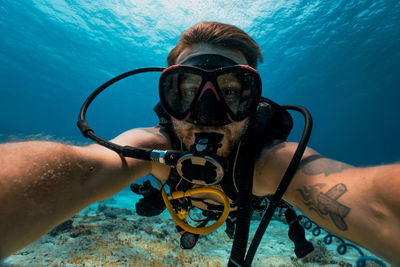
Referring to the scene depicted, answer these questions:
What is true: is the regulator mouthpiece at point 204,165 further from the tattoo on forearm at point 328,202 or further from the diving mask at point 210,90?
the tattoo on forearm at point 328,202

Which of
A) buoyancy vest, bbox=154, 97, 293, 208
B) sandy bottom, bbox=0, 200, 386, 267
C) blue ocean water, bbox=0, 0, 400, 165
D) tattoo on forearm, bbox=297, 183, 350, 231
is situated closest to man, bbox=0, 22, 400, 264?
tattoo on forearm, bbox=297, 183, 350, 231

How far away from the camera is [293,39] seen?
22.5m

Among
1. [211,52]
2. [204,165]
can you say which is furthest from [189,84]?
[204,165]

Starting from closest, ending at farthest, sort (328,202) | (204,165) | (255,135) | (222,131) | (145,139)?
1. (328,202)
2. (204,165)
3. (222,131)
4. (145,139)
5. (255,135)

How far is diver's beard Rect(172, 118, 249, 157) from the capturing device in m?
2.13

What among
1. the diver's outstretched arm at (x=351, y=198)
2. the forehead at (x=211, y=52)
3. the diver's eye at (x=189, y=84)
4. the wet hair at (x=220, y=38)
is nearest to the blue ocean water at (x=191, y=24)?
the diver's outstretched arm at (x=351, y=198)

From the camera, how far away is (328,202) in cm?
139

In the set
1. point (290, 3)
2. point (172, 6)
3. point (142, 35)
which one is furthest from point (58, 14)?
point (290, 3)

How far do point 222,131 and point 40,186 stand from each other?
163cm

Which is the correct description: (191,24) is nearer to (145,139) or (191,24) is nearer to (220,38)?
(220,38)

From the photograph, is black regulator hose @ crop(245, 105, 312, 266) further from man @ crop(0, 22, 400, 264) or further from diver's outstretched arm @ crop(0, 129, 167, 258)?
diver's outstretched arm @ crop(0, 129, 167, 258)

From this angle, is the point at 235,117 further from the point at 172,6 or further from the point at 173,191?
the point at 172,6

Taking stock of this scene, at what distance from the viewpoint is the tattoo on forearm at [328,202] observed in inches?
51.4

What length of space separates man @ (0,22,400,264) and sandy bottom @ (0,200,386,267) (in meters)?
4.14
